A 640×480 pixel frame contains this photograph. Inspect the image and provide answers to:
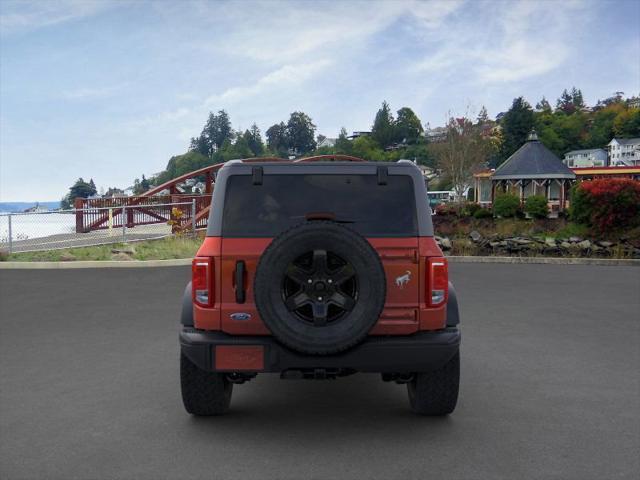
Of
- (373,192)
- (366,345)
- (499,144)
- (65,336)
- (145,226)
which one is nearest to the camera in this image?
(366,345)

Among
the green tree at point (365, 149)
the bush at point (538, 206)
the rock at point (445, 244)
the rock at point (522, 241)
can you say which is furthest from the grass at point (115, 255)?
the green tree at point (365, 149)

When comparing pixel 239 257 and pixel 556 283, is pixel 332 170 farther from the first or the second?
pixel 556 283

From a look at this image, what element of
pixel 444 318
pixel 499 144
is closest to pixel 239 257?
pixel 444 318

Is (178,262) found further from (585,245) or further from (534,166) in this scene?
(534,166)

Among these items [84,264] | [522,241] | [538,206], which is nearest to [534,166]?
[538,206]

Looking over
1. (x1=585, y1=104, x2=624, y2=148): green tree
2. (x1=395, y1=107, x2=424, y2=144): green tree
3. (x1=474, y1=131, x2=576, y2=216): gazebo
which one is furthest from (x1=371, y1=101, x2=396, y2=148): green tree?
(x1=474, y1=131, x2=576, y2=216): gazebo

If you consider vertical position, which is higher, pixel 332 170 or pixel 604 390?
pixel 332 170

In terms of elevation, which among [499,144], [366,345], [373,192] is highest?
[499,144]

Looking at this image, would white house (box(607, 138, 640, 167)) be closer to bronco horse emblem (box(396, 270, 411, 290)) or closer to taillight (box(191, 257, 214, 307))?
bronco horse emblem (box(396, 270, 411, 290))

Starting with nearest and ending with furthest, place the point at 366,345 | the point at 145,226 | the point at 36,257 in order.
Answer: the point at 366,345
the point at 36,257
the point at 145,226

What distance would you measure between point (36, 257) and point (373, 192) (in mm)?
16085

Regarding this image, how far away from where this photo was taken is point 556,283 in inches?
527

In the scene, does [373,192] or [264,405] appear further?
[264,405]

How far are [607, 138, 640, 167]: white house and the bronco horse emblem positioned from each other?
144 m
